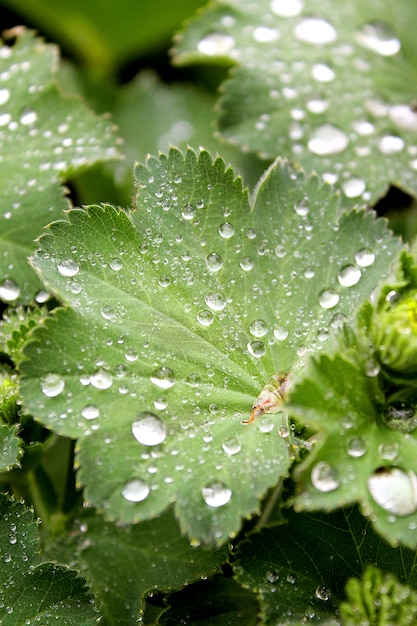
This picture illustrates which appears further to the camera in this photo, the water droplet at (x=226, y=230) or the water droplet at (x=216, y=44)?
the water droplet at (x=216, y=44)

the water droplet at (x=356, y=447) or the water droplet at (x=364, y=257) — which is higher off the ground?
the water droplet at (x=356, y=447)

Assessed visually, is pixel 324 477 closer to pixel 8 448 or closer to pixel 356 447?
pixel 356 447

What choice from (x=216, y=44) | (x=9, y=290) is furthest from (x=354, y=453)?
(x=216, y=44)

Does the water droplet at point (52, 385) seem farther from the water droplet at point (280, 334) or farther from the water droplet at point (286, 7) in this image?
the water droplet at point (286, 7)

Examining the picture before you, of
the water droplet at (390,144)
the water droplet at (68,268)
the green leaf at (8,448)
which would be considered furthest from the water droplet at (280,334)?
the water droplet at (390,144)

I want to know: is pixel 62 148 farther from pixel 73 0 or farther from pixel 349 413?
pixel 73 0

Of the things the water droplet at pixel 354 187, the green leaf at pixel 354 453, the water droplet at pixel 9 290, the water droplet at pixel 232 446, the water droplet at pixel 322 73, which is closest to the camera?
the green leaf at pixel 354 453
